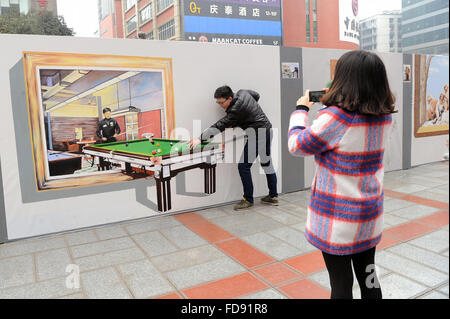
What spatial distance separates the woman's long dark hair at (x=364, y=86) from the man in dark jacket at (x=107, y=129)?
3093mm

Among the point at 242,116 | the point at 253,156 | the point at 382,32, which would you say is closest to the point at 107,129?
the point at 242,116

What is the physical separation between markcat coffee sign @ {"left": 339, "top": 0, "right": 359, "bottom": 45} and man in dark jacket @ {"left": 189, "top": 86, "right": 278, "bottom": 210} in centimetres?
129

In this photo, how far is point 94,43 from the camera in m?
3.87

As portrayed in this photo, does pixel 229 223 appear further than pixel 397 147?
No

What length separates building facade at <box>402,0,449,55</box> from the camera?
3.49 ft

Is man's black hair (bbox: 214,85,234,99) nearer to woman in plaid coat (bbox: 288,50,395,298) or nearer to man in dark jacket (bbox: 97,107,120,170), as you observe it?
man in dark jacket (bbox: 97,107,120,170)

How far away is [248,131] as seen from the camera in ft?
15.0

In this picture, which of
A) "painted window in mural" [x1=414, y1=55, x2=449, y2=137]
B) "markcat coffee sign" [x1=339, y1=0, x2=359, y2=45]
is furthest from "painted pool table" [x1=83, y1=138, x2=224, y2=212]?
"painted window in mural" [x1=414, y1=55, x2=449, y2=137]

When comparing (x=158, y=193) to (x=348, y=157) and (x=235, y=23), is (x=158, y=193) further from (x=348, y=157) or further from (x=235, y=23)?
(x=235, y=23)

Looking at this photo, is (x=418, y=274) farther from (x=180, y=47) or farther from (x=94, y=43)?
(x=94, y=43)

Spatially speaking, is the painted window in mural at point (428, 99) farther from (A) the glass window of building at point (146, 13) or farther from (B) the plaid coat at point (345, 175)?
(B) the plaid coat at point (345, 175)

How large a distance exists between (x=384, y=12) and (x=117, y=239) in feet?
10.0

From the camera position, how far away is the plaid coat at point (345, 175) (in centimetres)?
148
